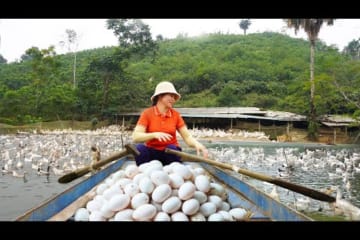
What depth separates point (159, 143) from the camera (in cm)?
245

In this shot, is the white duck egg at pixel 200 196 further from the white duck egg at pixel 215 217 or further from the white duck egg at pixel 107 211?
the white duck egg at pixel 107 211

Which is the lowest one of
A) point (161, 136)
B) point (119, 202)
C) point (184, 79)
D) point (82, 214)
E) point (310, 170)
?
point (310, 170)

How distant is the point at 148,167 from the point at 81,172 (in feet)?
2.43

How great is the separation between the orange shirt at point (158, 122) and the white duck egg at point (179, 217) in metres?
0.63

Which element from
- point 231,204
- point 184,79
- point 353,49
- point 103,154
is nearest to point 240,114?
point 184,79

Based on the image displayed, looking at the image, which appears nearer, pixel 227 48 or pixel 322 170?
pixel 322 170

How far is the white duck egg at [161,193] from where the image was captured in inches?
73.3

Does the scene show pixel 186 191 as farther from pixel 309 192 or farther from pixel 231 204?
pixel 309 192

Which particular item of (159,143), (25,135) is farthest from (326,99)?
(159,143)

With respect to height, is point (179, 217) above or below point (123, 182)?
below

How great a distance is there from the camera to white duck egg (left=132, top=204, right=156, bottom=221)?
184 cm

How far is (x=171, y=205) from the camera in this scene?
6.07ft

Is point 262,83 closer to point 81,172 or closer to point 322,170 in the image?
point 322,170

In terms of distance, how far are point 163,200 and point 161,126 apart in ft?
2.04
